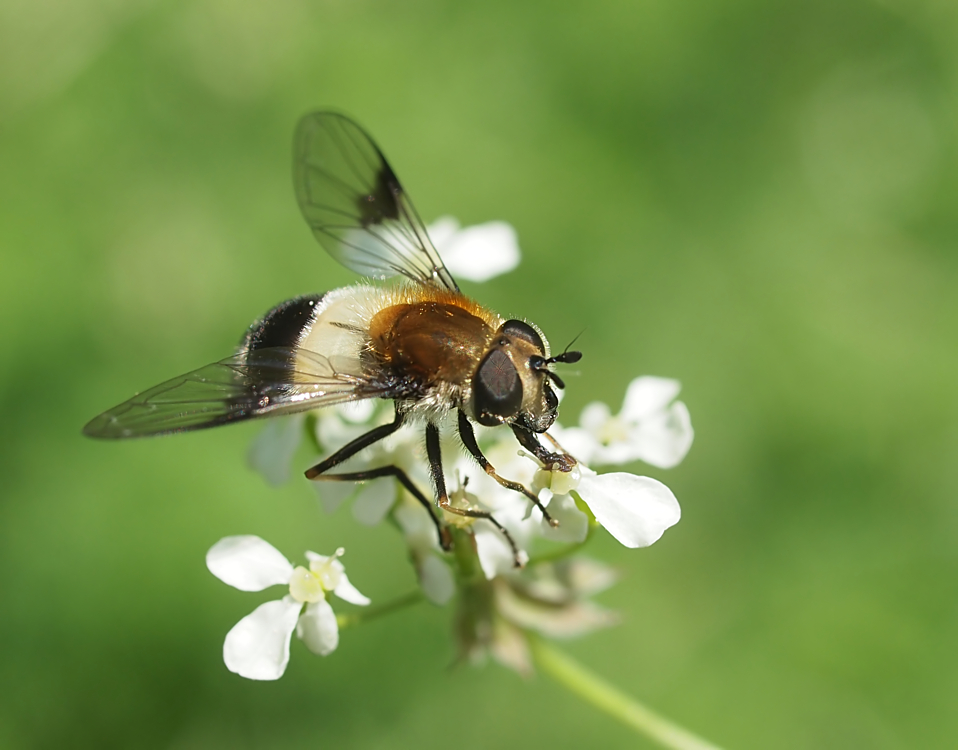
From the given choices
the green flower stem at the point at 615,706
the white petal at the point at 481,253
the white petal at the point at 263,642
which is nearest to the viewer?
the white petal at the point at 263,642

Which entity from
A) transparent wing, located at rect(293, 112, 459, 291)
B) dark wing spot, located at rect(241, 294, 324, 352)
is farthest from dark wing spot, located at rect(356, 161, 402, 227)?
dark wing spot, located at rect(241, 294, 324, 352)

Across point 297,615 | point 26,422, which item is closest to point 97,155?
point 26,422

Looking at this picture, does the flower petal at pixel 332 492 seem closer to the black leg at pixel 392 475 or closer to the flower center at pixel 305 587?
the black leg at pixel 392 475

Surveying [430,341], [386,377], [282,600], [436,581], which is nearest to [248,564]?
[282,600]

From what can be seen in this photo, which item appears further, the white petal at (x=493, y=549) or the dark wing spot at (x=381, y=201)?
the dark wing spot at (x=381, y=201)

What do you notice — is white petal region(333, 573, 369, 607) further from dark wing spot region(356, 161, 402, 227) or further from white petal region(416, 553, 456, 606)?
dark wing spot region(356, 161, 402, 227)

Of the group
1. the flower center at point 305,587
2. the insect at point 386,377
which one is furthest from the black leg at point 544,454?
the flower center at point 305,587

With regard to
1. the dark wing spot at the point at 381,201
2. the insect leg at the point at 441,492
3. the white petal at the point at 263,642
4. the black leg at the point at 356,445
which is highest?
the dark wing spot at the point at 381,201

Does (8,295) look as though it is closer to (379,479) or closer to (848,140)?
(379,479)
